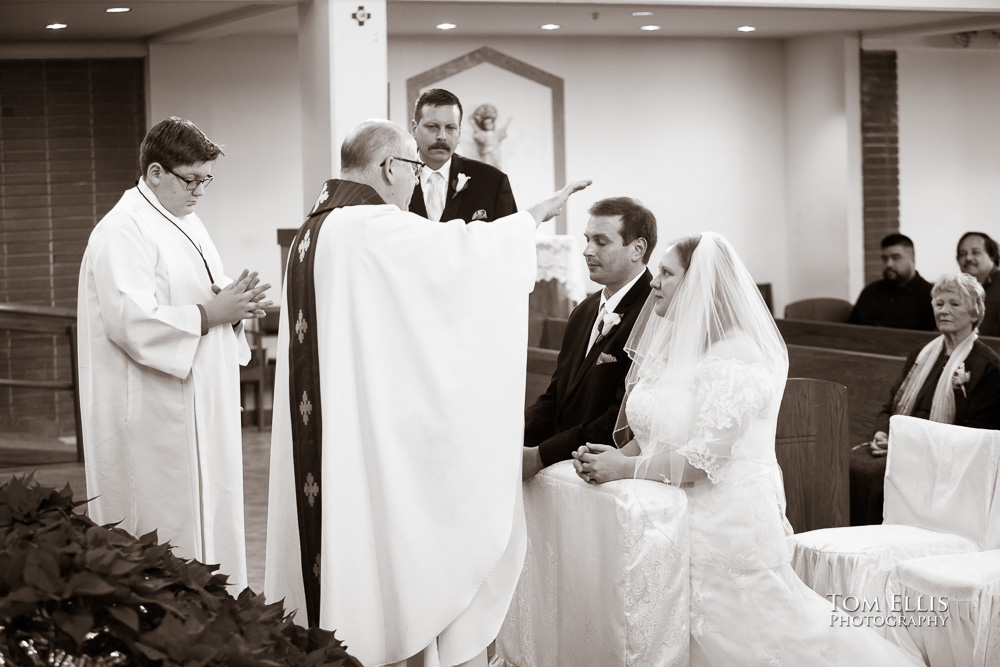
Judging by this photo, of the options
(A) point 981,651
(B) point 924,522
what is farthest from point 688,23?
(A) point 981,651

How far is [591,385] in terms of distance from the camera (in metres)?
3.78

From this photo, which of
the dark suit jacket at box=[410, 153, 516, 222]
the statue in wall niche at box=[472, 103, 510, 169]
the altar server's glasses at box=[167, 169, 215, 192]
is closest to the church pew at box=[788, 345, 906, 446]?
the dark suit jacket at box=[410, 153, 516, 222]

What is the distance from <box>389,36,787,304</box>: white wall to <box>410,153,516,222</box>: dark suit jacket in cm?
697

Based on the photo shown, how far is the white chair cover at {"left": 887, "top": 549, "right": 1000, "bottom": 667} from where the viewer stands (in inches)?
133

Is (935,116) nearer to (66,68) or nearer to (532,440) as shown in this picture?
(66,68)

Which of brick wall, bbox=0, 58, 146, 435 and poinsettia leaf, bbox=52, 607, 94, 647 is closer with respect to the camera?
poinsettia leaf, bbox=52, 607, 94, 647

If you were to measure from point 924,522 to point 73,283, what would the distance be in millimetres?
8335

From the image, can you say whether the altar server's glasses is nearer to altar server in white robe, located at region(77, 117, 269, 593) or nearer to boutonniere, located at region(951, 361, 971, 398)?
altar server in white robe, located at region(77, 117, 269, 593)

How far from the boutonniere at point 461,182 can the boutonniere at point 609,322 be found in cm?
94

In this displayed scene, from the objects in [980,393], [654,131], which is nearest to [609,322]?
[980,393]

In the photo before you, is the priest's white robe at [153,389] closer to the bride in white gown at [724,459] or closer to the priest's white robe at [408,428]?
the priest's white robe at [408,428]

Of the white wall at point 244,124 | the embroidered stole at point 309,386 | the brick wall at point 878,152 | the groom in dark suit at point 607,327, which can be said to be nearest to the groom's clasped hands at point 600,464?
the groom in dark suit at point 607,327

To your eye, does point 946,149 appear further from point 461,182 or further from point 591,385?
point 591,385

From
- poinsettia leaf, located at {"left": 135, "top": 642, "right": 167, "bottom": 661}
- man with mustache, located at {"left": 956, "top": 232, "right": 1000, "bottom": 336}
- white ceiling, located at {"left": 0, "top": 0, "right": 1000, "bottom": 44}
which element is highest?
white ceiling, located at {"left": 0, "top": 0, "right": 1000, "bottom": 44}
